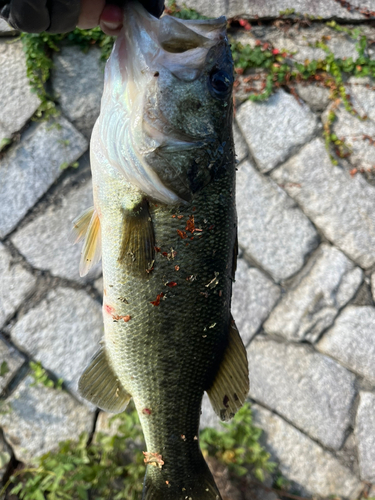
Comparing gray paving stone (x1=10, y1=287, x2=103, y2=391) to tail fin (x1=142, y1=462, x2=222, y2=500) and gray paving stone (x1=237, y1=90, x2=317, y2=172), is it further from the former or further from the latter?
gray paving stone (x1=237, y1=90, x2=317, y2=172)

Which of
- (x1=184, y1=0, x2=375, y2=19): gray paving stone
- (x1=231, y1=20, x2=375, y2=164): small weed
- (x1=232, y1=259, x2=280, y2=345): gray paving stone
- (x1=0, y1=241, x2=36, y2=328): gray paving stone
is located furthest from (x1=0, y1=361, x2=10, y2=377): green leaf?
(x1=184, y1=0, x2=375, y2=19): gray paving stone

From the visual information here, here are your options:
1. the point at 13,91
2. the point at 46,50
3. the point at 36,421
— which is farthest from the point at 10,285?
the point at 46,50

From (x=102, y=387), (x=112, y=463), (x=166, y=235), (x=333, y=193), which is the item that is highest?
(x=166, y=235)

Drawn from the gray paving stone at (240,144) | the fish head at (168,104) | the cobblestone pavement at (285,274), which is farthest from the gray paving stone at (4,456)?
the gray paving stone at (240,144)

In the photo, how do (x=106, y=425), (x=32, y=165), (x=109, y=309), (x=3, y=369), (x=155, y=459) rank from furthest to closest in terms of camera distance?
(x=106, y=425) < (x=32, y=165) < (x=3, y=369) < (x=155, y=459) < (x=109, y=309)

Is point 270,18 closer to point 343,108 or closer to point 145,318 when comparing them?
point 343,108

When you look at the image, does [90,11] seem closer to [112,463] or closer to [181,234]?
[181,234]
